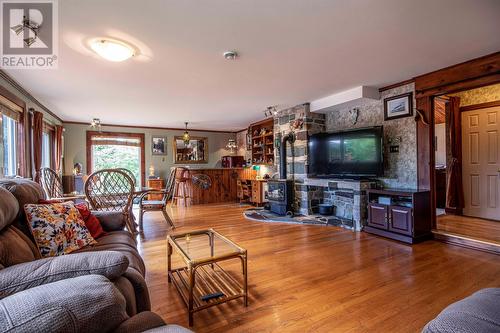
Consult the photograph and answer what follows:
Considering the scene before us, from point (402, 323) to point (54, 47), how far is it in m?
3.72

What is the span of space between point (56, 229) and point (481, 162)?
5.87 metres

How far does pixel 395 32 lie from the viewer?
225 cm

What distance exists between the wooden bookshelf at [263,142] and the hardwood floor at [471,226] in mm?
3869

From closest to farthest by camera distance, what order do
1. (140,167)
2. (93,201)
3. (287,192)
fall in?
(93,201) → (287,192) → (140,167)

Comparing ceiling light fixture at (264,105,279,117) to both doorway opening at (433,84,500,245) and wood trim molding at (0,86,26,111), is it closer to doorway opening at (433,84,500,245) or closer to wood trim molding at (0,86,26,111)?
doorway opening at (433,84,500,245)

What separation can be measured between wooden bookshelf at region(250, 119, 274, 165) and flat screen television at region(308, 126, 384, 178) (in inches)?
80.1

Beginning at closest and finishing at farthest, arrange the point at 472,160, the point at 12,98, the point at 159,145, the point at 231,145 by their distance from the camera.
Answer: the point at 12,98 < the point at 472,160 < the point at 159,145 < the point at 231,145

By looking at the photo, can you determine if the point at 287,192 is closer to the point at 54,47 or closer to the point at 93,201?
the point at 93,201

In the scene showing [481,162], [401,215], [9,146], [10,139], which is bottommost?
[401,215]

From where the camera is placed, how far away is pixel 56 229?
5.49ft

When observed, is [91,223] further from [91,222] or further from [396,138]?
[396,138]

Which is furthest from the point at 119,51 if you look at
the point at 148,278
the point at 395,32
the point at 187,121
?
the point at 187,121

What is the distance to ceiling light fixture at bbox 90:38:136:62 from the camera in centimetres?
231

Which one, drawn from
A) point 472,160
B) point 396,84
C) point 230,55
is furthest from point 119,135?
point 472,160
